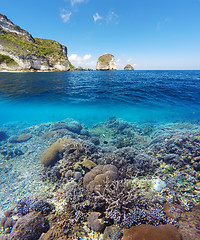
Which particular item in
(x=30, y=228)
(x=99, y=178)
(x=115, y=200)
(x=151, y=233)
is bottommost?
(x=30, y=228)

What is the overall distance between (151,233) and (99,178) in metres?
2.12

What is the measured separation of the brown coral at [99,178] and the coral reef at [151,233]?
1.43m

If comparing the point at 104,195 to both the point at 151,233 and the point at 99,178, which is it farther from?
the point at 151,233

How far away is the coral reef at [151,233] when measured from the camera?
240 cm

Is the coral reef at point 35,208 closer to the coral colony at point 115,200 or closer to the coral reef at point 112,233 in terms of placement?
the coral colony at point 115,200

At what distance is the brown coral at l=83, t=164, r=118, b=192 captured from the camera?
3.97 m

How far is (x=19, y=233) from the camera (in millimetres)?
A: 3162

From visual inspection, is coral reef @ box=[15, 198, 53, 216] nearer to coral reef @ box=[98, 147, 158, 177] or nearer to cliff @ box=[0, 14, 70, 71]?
coral reef @ box=[98, 147, 158, 177]

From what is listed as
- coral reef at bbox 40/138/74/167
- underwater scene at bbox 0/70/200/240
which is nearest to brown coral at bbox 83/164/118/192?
underwater scene at bbox 0/70/200/240

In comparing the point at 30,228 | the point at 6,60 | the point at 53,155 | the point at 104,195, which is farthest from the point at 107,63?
the point at 30,228

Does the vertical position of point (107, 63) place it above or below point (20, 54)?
above

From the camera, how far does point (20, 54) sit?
4397 cm

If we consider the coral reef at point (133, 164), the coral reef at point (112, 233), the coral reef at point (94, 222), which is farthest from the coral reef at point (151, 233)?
the coral reef at point (133, 164)

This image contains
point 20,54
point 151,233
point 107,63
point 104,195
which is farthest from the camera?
point 107,63
